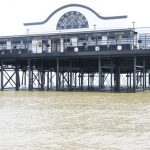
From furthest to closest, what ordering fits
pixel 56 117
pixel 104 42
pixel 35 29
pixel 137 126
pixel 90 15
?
pixel 35 29 → pixel 90 15 → pixel 104 42 → pixel 56 117 → pixel 137 126

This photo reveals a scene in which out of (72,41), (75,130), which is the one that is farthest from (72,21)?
(75,130)

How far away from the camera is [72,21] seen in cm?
4025

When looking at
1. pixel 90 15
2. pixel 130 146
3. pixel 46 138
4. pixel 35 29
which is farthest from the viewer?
pixel 35 29

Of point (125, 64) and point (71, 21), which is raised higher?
point (71, 21)

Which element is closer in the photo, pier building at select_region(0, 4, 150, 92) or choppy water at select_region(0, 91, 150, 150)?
choppy water at select_region(0, 91, 150, 150)

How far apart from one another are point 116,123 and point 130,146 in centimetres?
367

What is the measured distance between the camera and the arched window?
1566 inches

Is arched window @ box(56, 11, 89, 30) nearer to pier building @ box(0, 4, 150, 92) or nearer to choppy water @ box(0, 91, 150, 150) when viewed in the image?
pier building @ box(0, 4, 150, 92)

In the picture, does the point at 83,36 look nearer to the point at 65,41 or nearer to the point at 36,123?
the point at 65,41

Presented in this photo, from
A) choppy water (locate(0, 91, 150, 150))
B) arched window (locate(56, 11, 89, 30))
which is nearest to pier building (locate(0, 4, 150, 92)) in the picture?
arched window (locate(56, 11, 89, 30))

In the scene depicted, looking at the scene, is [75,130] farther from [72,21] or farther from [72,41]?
[72,21]

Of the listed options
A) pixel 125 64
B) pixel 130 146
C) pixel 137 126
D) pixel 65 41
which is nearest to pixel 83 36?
pixel 65 41

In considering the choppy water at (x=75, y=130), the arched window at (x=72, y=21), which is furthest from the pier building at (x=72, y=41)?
the choppy water at (x=75, y=130)

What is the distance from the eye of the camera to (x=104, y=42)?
37.0 m
